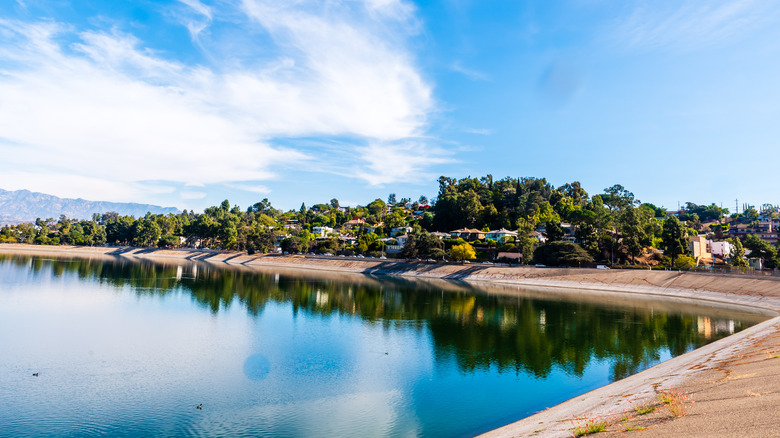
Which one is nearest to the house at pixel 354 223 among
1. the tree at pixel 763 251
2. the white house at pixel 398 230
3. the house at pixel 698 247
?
the white house at pixel 398 230

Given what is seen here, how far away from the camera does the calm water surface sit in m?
17.5

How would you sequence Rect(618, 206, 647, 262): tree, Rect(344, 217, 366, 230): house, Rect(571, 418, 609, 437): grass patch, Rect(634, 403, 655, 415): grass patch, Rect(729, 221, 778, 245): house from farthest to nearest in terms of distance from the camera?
1. Rect(344, 217, 366, 230): house
2. Rect(729, 221, 778, 245): house
3. Rect(618, 206, 647, 262): tree
4. Rect(634, 403, 655, 415): grass patch
5. Rect(571, 418, 609, 437): grass patch

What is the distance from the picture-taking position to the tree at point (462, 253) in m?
87.1

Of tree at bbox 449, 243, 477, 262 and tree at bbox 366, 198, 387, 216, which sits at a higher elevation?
tree at bbox 366, 198, 387, 216

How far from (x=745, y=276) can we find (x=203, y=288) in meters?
78.1

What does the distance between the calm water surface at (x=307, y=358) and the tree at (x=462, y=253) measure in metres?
33.8

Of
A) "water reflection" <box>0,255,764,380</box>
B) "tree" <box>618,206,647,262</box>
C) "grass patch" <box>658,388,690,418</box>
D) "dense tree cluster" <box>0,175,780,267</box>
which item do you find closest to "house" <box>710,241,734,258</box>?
"dense tree cluster" <box>0,175,780,267</box>

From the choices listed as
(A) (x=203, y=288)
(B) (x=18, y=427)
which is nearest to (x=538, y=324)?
(B) (x=18, y=427)

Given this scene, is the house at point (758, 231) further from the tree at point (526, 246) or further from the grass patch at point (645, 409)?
the grass patch at point (645, 409)

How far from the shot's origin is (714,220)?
155 metres

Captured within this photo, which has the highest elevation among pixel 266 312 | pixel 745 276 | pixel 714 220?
pixel 714 220

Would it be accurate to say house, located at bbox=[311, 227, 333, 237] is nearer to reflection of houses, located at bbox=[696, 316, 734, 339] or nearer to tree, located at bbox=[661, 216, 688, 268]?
tree, located at bbox=[661, 216, 688, 268]

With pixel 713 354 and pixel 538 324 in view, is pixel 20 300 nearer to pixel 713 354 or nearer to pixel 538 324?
pixel 538 324

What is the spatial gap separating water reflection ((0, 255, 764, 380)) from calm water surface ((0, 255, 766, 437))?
25cm
